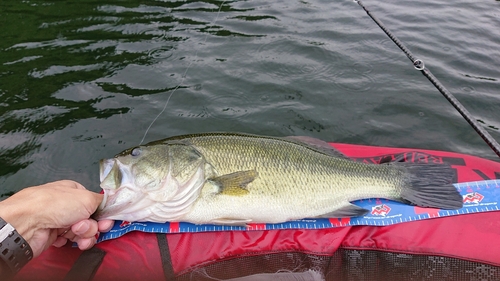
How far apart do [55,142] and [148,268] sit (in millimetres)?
3276

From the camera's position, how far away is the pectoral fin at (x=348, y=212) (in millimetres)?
2703

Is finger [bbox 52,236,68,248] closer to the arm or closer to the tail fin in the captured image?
the arm

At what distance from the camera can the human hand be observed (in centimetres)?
218

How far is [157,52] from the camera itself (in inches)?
287

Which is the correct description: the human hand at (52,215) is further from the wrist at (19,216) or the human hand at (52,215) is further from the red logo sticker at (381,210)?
the red logo sticker at (381,210)

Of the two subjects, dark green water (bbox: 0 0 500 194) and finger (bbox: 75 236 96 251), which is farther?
dark green water (bbox: 0 0 500 194)

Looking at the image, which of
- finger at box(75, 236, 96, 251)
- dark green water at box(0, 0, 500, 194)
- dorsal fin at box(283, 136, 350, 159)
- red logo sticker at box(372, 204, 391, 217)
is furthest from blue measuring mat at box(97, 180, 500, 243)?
dark green water at box(0, 0, 500, 194)

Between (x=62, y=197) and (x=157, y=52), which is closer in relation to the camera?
(x=62, y=197)

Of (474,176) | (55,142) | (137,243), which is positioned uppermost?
(474,176)

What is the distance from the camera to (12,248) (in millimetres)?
2084

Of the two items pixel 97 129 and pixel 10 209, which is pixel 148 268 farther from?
pixel 97 129

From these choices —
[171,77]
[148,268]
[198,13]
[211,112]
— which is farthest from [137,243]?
[198,13]

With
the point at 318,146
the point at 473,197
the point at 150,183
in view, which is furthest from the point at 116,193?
the point at 473,197

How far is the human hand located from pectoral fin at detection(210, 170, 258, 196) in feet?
2.94
